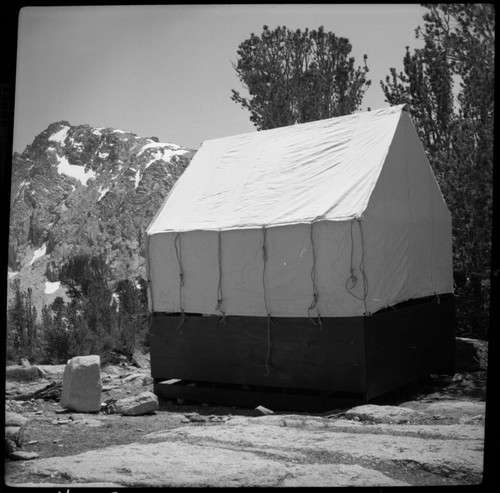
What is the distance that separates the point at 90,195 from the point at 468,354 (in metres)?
41.0

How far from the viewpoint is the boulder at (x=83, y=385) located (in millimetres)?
8000

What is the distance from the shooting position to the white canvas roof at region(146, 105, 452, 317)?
756 cm

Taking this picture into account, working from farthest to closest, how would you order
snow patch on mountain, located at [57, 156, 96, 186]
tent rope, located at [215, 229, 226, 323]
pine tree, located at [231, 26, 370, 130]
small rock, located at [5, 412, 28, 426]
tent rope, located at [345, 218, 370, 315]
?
1. snow patch on mountain, located at [57, 156, 96, 186]
2. pine tree, located at [231, 26, 370, 130]
3. tent rope, located at [215, 229, 226, 323]
4. tent rope, located at [345, 218, 370, 315]
5. small rock, located at [5, 412, 28, 426]

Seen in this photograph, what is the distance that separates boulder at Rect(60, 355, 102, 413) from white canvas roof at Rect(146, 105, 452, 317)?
147 cm

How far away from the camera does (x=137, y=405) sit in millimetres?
7898

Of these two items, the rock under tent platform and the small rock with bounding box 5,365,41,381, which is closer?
the rock under tent platform

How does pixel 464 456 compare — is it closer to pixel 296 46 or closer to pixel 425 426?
pixel 425 426

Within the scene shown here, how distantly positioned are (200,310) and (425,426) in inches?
137

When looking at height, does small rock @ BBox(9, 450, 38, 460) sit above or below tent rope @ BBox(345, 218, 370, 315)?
below

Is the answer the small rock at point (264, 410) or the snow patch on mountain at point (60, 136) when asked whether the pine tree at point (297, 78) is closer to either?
the small rock at point (264, 410)

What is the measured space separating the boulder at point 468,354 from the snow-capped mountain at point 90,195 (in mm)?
31320

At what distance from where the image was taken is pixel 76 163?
47.1 metres

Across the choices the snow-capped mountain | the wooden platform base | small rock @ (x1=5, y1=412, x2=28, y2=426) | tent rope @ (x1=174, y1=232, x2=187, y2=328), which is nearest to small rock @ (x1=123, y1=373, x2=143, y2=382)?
the wooden platform base

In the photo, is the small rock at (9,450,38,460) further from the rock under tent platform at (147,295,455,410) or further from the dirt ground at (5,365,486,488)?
the rock under tent platform at (147,295,455,410)
